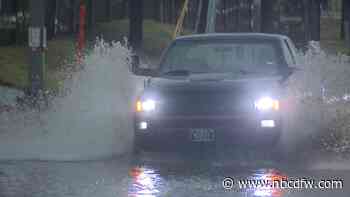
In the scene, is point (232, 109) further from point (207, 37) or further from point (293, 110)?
point (207, 37)

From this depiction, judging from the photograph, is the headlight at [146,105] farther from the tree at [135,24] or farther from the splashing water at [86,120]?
the tree at [135,24]

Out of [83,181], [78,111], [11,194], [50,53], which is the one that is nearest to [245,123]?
[83,181]

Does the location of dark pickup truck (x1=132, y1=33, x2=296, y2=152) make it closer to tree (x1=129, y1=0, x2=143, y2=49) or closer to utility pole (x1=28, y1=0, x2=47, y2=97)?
utility pole (x1=28, y1=0, x2=47, y2=97)

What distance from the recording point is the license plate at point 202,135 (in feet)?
40.4

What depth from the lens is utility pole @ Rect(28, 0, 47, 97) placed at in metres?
18.6

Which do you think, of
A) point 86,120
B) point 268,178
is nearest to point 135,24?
point 86,120

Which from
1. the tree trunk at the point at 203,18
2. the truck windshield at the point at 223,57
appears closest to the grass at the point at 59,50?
the tree trunk at the point at 203,18

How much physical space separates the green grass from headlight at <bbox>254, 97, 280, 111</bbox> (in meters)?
28.0

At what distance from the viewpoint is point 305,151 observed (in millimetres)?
13477

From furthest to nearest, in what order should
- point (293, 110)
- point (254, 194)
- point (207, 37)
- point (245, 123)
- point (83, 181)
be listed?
1. point (207, 37)
2. point (293, 110)
3. point (245, 123)
4. point (83, 181)
5. point (254, 194)

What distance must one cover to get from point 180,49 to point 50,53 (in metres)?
20.4

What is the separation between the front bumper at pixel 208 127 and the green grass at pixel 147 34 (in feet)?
90.9

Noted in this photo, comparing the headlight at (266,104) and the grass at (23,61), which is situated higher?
the grass at (23,61)

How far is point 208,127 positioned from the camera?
12359mm
